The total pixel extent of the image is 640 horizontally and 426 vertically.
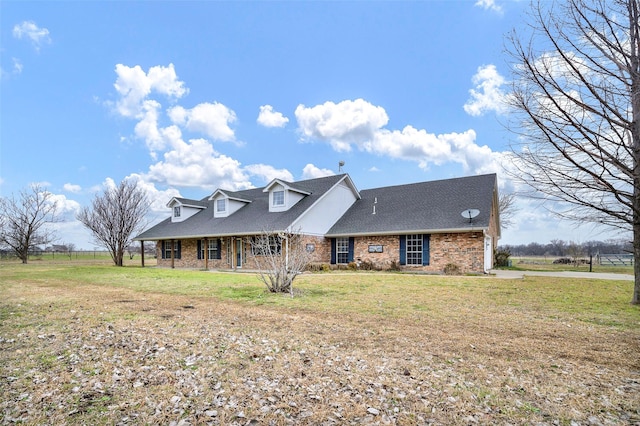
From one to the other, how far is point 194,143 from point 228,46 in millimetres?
8442

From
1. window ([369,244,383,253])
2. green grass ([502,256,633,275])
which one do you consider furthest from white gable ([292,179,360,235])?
green grass ([502,256,633,275])

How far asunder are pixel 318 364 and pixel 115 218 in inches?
1173

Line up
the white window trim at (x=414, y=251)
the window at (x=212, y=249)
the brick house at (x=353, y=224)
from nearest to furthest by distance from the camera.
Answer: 1. the brick house at (x=353, y=224)
2. the white window trim at (x=414, y=251)
3. the window at (x=212, y=249)

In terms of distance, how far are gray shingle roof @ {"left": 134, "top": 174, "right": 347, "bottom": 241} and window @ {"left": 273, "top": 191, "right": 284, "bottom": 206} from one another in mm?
766

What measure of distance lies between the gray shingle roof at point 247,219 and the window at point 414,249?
20.3 ft

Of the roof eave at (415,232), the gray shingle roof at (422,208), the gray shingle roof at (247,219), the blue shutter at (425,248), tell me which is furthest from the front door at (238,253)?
the blue shutter at (425,248)

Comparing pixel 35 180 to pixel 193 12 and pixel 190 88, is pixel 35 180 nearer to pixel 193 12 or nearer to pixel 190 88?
pixel 190 88

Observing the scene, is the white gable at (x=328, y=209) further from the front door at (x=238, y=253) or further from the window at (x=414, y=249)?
the window at (x=414, y=249)

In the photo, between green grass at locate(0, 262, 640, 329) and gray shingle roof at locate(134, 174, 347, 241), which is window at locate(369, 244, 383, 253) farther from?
green grass at locate(0, 262, 640, 329)

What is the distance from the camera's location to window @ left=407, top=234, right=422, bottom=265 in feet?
62.8

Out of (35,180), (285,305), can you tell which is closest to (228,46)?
(285,305)

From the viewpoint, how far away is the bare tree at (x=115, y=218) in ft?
94.8

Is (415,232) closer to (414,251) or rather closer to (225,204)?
(414,251)

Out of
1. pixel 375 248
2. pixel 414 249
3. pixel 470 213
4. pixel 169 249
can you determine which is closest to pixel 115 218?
pixel 169 249
